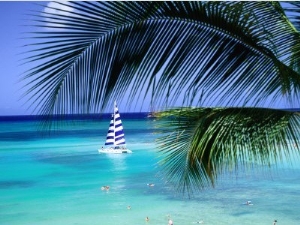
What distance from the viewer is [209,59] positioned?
51.6 inches

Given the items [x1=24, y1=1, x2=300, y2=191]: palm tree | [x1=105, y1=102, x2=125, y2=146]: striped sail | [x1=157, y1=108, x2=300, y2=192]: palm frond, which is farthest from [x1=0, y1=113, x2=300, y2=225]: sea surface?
[x1=24, y1=1, x2=300, y2=191]: palm tree

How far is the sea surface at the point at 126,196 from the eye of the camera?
882cm

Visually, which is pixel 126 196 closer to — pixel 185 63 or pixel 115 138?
pixel 115 138

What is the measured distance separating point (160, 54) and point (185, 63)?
74mm

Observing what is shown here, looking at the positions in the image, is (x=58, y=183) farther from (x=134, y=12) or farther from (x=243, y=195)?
(x=134, y=12)

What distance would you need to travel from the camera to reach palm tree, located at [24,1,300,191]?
1147mm

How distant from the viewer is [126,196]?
1105 centimetres

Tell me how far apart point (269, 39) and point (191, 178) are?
641 mm

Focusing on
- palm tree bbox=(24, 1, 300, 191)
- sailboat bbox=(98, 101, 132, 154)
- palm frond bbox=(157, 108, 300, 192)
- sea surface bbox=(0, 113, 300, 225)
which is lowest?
sea surface bbox=(0, 113, 300, 225)

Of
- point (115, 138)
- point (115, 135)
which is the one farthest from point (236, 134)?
point (115, 138)

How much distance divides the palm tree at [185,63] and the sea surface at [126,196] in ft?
10.9

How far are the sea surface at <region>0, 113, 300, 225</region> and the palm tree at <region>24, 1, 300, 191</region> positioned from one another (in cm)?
331

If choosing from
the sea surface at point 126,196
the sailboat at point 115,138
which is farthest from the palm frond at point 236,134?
the sailboat at point 115,138

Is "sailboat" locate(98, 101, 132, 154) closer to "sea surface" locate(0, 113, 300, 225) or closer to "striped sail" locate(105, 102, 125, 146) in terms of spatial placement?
"striped sail" locate(105, 102, 125, 146)
